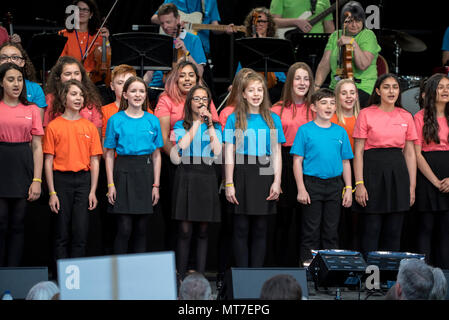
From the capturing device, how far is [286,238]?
5.99 m

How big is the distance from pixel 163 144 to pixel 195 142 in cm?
32

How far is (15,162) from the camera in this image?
5328 millimetres

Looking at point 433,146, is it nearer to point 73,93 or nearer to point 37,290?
point 73,93

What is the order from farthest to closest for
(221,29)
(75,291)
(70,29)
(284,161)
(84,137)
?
(221,29)
(70,29)
(284,161)
(84,137)
(75,291)

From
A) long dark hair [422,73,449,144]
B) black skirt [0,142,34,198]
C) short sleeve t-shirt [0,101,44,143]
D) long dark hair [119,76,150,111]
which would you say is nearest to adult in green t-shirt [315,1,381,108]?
long dark hair [422,73,449,144]

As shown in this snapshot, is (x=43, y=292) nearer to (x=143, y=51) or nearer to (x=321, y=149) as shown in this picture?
(x=321, y=149)

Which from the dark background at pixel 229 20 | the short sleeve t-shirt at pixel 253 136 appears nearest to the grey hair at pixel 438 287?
the short sleeve t-shirt at pixel 253 136

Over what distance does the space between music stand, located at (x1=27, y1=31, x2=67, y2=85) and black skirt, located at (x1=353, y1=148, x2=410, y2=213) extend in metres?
3.12

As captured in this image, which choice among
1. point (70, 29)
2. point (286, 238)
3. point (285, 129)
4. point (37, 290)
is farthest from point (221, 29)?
point (37, 290)

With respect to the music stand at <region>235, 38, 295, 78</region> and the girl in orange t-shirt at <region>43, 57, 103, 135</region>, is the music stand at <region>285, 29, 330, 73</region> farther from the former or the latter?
the girl in orange t-shirt at <region>43, 57, 103, 135</region>

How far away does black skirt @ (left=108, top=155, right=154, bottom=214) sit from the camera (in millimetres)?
5344

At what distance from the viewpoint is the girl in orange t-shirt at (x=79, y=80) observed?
18.9 ft

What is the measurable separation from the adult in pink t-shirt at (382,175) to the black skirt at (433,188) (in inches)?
5.1

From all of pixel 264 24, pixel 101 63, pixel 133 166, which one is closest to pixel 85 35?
pixel 101 63
